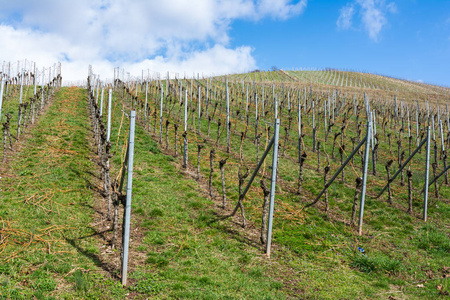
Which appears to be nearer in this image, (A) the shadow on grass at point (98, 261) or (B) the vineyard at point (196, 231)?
(B) the vineyard at point (196, 231)

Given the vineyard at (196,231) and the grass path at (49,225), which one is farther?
the vineyard at (196,231)

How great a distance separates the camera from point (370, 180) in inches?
578

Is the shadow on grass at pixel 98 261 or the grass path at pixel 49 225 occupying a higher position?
the grass path at pixel 49 225

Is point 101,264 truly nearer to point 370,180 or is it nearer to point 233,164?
point 233,164

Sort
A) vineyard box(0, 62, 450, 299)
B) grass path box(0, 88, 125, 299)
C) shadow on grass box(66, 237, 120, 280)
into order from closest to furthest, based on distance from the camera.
→ grass path box(0, 88, 125, 299) → vineyard box(0, 62, 450, 299) → shadow on grass box(66, 237, 120, 280)

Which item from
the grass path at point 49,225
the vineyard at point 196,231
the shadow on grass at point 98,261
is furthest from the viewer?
the shadow on grass at point 98,261

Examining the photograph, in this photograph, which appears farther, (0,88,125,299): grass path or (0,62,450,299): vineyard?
(0,62,450,299): vineyard

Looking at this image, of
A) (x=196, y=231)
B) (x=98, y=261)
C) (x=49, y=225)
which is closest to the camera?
(x=98, y=261)

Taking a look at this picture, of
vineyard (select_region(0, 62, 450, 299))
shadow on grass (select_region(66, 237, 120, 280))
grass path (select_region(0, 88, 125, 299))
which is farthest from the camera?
shadow on grass (select_region(66, 237, 120, 280))

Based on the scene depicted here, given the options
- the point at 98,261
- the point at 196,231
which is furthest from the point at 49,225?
the point at 196,231

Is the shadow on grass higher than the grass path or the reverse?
the reverse

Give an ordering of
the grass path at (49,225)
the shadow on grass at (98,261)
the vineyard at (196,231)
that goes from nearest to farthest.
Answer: the grass path at (49,225)
the vineyard at (196,231)
the shadow on grass at (98,261)

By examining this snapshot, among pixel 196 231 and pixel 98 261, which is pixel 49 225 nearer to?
pixel 98 261

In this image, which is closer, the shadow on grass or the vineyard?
the vineyard
